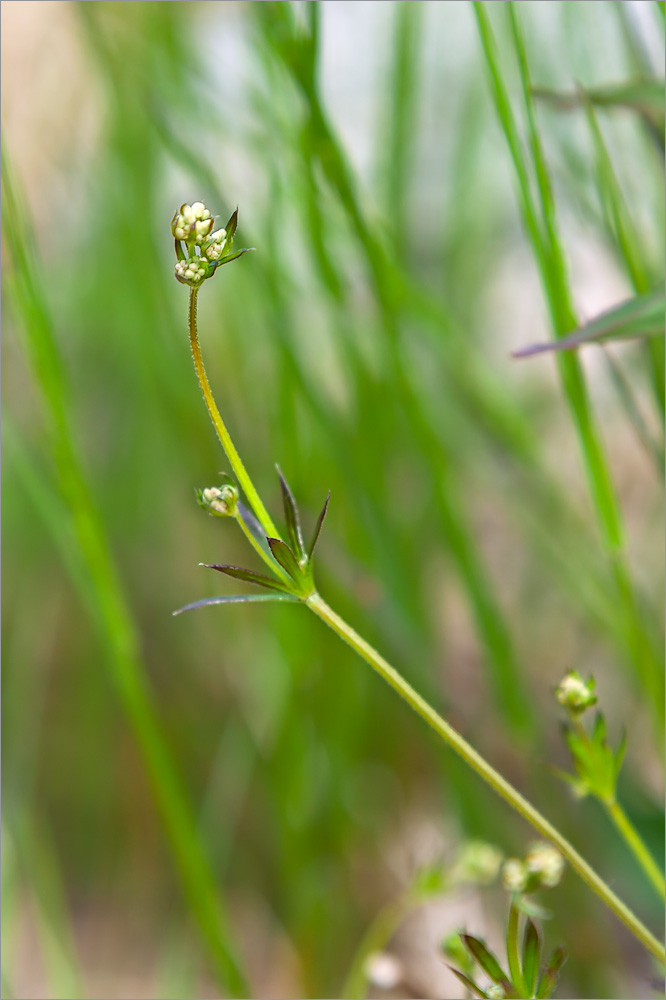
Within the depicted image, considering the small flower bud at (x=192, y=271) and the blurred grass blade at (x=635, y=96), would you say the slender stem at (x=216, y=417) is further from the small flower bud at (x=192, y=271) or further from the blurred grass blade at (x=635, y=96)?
the blurred grass blade at (x=635, y=96)

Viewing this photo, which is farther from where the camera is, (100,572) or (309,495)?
(309,495)

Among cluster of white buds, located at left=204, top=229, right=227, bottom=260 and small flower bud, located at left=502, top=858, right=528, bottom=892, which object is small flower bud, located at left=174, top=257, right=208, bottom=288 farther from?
small flower bud, located at left=502, top=858, right=528, bottom=892

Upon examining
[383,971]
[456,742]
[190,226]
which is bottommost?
[383,971]

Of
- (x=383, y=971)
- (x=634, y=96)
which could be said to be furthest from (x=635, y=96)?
(x=383, y=971)

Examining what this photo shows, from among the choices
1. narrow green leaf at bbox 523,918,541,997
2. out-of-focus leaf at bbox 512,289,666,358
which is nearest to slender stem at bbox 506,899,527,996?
narrow green leaf at bbox 523,918,541,997

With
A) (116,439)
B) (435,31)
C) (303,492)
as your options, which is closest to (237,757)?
(303,492)

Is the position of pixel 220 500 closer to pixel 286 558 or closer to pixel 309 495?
pixel 286 558
